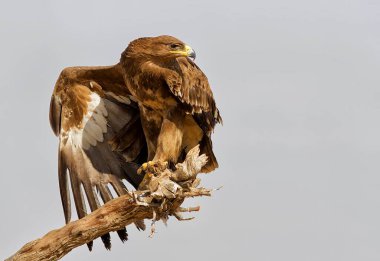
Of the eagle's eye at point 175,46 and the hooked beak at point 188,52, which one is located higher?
the eagle's eye at point 175,46

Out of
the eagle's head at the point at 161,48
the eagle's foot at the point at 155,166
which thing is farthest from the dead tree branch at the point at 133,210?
the eagle's head at the point at 161,48

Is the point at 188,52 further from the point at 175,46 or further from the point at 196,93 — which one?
the point at 196,93

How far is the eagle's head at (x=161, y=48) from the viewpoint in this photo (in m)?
10.3

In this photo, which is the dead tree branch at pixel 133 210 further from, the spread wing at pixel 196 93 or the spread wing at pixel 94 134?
the spread wing at pixel 94 134

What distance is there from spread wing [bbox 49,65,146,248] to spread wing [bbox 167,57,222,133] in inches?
48.8

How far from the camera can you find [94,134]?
12.3m

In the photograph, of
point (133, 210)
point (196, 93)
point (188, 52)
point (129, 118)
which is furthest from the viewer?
point (129, 118)

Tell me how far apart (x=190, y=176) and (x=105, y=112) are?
120 inches

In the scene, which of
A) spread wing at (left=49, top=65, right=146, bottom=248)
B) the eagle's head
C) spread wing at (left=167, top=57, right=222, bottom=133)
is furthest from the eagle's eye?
spread wing at (left=49, top=65, right=146, bottom=248)

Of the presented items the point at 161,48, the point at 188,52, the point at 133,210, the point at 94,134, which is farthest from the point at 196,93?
the point at 94,134

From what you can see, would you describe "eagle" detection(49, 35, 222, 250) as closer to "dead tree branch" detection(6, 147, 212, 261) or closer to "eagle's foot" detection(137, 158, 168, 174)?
"eagle's foot" detection(137, 158, 168, 174)

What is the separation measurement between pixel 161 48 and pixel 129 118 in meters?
2.09

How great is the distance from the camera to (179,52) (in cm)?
1029

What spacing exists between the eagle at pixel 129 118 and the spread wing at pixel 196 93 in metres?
0.01
